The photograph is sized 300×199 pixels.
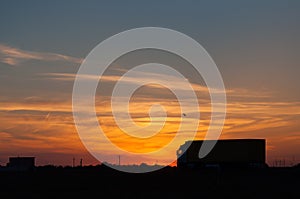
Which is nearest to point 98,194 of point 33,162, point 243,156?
point 243,156

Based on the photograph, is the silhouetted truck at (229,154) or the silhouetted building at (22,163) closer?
the silhouetted truck at (229,154)

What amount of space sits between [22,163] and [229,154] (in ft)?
124

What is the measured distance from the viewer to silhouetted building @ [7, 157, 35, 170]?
9493cm

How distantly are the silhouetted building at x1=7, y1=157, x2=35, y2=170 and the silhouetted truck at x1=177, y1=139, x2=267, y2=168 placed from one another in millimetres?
28005

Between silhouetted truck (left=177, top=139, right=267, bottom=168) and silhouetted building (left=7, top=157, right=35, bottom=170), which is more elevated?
silhouetted truck (left=177, top=139, right=267, bottom=168)

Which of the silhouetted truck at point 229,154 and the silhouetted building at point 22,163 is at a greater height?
the silhouetted truck at point 229,154

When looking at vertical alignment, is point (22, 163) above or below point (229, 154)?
below

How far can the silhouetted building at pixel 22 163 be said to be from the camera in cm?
9493

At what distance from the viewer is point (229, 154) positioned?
255 ft

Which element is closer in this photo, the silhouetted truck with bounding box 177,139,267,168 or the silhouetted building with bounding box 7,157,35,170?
the silhouetted truck with bounding box 177,139,267,168

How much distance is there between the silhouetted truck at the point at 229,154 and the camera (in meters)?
76.0

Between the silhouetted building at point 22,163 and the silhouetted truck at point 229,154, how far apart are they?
2800 centimetres

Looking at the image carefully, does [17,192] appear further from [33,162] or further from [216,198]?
[33,162]

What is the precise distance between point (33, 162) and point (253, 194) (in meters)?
65.9
